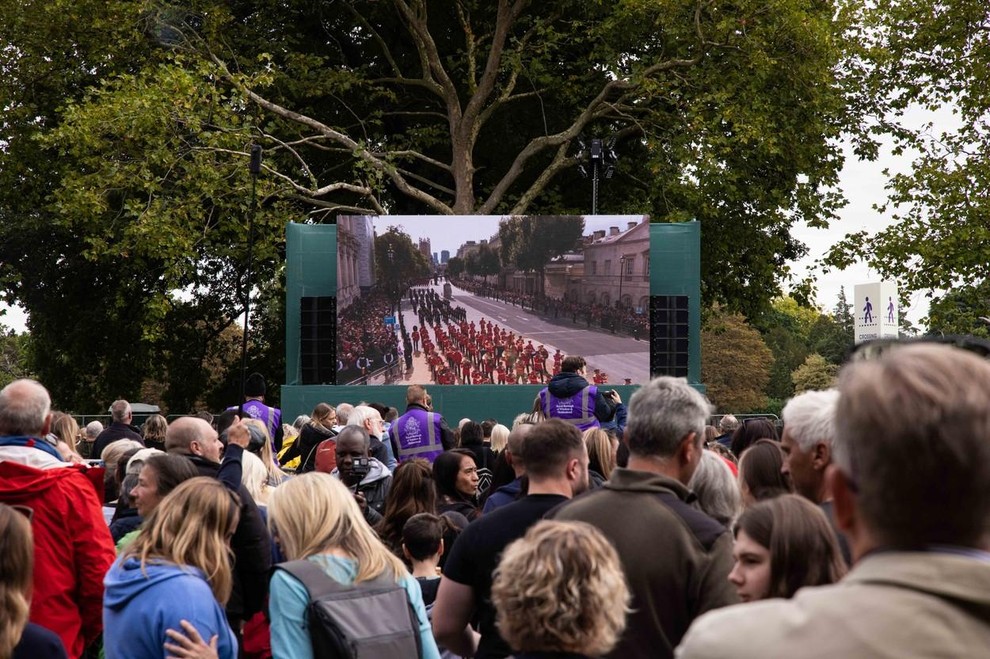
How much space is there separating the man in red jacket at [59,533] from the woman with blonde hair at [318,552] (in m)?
1.24

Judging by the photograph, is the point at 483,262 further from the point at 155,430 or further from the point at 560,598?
the point at 560,598

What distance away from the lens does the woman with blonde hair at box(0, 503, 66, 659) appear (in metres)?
3.57

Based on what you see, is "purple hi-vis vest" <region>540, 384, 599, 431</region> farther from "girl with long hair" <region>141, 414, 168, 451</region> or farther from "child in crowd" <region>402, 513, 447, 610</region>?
"child in crowd" <region>402, 513, 447, 610</region>

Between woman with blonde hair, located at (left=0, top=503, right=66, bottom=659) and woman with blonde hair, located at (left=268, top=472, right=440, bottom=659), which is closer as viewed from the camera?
woman with blonde hair, located at (left=0, top=503, right=66, bottom=659)

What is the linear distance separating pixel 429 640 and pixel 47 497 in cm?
184

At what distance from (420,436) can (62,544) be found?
5.32 m

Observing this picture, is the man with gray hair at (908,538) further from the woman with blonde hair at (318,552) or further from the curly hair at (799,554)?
the woman with blonde hair at (318,552)

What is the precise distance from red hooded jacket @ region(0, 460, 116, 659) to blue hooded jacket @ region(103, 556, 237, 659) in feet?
3.52

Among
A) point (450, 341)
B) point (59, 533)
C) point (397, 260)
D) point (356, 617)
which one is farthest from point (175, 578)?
point (450, 341)

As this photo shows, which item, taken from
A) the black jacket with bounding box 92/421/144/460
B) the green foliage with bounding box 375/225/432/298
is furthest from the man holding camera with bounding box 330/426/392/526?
the green foliage with bounding box 375/225/432/298

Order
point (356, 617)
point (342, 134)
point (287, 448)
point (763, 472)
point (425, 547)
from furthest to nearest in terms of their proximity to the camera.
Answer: point (342, 134) < point (287, 448) < point (425, 547) < point (763, 472) < point (356, 617)

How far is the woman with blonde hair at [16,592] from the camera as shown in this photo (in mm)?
3568

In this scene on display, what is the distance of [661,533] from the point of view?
3.63 meters

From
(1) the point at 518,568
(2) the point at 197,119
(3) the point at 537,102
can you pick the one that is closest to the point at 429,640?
(1) the point at 518,568
